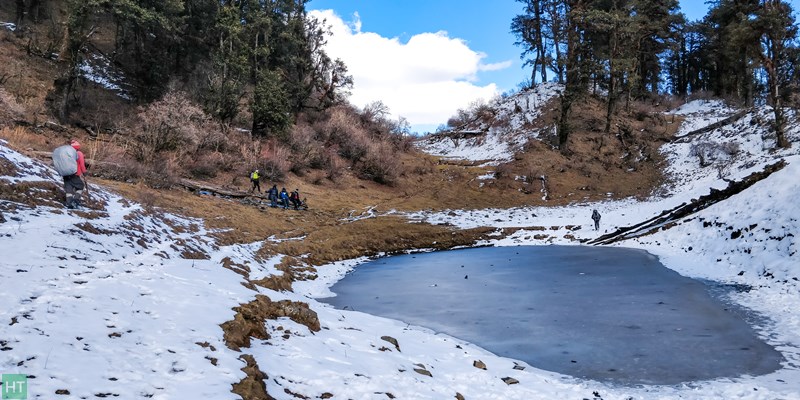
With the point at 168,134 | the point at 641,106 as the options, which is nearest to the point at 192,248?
the point at 168,134

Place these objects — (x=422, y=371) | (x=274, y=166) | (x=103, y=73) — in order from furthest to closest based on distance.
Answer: (x=103, y=73), (x=274, y=166), (x=422, y=371)

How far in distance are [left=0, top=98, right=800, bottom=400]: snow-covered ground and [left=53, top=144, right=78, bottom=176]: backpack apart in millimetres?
1114

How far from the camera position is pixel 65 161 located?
1155 centimetres

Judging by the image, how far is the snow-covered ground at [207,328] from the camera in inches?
176

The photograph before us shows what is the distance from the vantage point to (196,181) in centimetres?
2456

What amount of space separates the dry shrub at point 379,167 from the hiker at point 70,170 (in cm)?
2556

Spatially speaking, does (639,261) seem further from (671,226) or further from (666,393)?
(666,393)

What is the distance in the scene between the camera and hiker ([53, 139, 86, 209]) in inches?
455

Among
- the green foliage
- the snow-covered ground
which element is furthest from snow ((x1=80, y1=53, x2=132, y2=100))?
the snow-covered ground

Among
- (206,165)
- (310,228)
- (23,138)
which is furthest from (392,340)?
(206,165)

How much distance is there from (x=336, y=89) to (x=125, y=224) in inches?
1339

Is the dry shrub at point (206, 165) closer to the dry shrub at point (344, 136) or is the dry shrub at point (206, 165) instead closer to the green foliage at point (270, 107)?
the green foliage at point (270, 107)

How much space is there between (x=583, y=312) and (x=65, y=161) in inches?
533

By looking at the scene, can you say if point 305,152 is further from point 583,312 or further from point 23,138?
point 583,312
